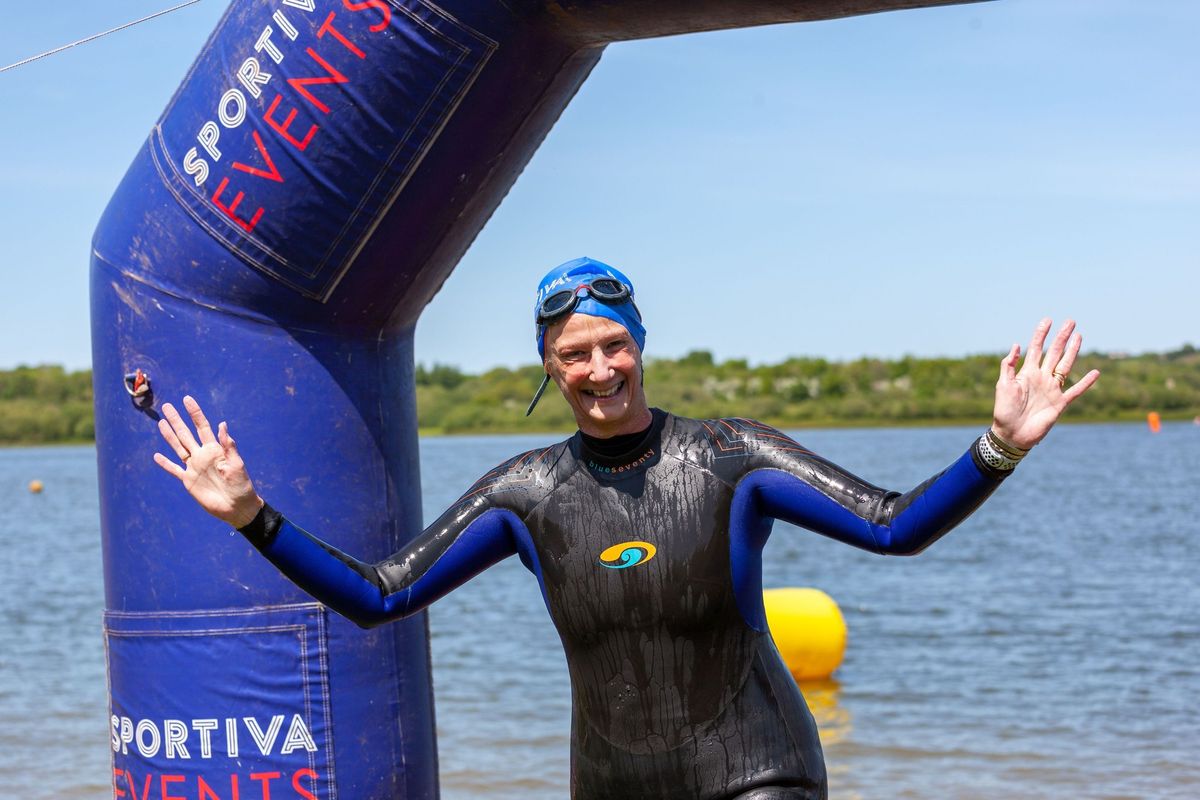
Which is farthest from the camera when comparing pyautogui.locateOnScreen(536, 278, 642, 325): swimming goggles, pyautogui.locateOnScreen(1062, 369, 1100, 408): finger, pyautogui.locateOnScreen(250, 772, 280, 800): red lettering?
pyautogui.locateOnScreen(250, 772, 280, 800): red lettering

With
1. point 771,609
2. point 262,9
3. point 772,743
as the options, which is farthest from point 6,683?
point 772,743

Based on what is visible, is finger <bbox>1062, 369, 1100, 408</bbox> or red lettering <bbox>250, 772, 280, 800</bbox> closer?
finger <bbox>1062, 369, 1100, 408</bbox>

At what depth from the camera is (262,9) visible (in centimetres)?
388

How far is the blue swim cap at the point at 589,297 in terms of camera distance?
3100mm

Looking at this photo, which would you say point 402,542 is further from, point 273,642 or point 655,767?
point 655,767

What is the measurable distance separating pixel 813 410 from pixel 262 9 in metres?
95.3

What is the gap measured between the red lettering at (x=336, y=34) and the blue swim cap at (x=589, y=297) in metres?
0.97

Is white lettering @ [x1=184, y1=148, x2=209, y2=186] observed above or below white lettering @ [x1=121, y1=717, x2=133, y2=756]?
above

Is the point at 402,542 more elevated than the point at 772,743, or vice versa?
the point at 402,542

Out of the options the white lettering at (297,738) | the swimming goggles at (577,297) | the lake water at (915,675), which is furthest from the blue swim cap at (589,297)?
the lake water at (915,675)

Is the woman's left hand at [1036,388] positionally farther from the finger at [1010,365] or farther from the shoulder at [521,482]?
the shoulder at [521,482]

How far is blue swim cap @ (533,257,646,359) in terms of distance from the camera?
3100mm

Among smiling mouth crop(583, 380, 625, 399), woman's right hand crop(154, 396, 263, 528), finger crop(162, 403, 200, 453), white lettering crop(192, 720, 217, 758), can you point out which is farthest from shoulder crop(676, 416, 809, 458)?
white lettering crop(192, 720, 217, 758)

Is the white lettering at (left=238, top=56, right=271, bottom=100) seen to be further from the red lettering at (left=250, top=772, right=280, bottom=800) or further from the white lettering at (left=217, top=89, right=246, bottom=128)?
the red lettering at (left=250, top=772, right=280, bottom=800)
